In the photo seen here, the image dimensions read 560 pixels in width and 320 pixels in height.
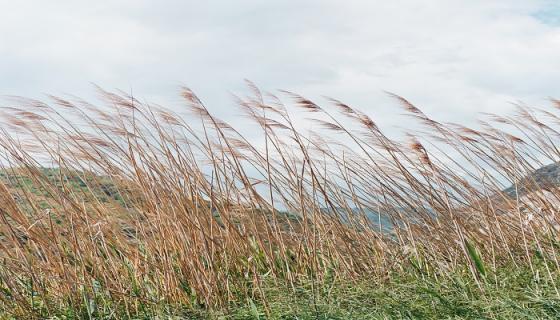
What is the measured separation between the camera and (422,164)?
12.2 feet

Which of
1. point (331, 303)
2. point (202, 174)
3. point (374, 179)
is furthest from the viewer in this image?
point (374, 179)

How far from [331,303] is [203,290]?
1.78ft

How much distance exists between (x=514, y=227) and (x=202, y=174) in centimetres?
173

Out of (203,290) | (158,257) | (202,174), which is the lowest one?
(203,290)

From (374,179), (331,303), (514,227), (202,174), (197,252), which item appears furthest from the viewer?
(514,227)

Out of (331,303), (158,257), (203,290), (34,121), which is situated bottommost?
(331,303)

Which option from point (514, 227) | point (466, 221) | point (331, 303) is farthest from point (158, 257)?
point (514, 227)

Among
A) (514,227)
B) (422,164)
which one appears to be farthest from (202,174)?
(514,227)

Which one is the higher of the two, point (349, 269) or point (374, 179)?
point (374, 179)

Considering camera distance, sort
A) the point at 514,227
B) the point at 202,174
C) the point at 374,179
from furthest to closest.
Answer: the point at 514,227 → the point at 374,179 → the point at 202,174

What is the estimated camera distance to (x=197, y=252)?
3.24 metres

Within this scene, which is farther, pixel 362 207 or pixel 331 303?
pixel 362 207

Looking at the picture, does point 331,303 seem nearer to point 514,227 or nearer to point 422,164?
point 422,164

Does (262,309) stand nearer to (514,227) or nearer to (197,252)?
(197,252)
